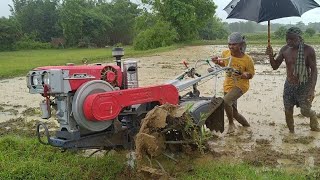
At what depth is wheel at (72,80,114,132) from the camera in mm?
4180

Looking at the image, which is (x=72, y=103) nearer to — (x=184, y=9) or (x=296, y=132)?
(x=296, y=132)

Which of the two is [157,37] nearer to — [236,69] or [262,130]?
[262,130]

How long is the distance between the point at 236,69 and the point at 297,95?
3.40ft

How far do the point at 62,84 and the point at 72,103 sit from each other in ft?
0.72

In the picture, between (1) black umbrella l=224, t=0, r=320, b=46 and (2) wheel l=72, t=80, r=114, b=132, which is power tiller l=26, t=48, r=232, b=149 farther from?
(1) black umbrella l=224, t=0, r=320, b=46

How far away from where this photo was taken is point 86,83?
4.22 meters

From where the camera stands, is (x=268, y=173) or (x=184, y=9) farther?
(x=184, y=9)

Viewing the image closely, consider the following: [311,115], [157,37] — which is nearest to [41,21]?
[157,37]

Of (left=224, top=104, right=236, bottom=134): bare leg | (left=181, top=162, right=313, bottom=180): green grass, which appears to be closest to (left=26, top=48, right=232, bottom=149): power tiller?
(left=181, top=162, right=313, bottom=180): green grass

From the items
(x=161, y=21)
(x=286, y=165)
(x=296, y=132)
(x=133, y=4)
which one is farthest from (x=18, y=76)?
(x=133, y=4)

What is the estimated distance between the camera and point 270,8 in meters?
6.15

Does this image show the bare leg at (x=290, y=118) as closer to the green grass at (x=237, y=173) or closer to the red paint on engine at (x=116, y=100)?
the green grass at (x=237, y=173)

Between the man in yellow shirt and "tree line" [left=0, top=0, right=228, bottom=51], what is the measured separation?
2775 centimetres

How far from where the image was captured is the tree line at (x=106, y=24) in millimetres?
A: 35875
